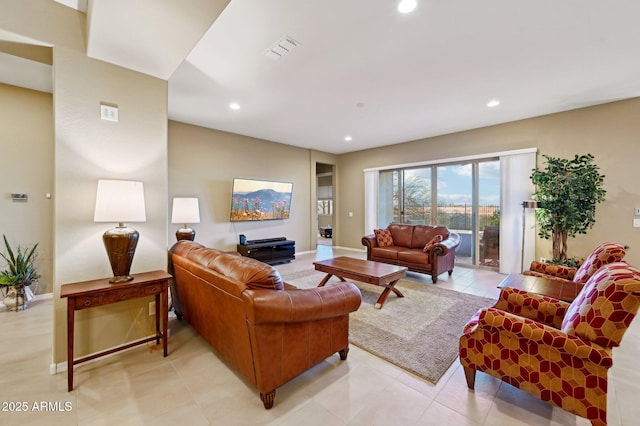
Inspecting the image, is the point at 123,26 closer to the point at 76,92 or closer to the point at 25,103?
the point at 76,92

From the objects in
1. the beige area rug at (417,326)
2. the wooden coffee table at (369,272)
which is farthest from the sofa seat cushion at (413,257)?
the wooden coffee table at (369,272)

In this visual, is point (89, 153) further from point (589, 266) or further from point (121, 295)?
point (589, 266)

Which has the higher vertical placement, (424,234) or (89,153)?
(89,153)

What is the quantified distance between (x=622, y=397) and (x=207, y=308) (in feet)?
10.2

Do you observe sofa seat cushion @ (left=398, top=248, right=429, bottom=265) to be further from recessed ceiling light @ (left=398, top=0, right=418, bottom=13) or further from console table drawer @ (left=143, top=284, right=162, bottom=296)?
console table drawer @ (left=143, top=284, right=162, bottom=296)

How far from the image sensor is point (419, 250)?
488 cm

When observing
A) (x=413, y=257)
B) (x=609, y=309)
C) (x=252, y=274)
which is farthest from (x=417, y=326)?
(x=252, y=274)

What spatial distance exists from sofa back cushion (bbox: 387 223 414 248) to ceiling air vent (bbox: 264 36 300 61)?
13.2ft

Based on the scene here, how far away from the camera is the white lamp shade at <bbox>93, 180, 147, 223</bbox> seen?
6.34 ft

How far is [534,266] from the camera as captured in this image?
3.12m

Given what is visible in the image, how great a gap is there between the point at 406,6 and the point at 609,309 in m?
2.43

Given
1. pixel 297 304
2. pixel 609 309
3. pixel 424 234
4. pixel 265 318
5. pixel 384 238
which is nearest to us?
pixel 609 309

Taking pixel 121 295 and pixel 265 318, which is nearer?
pixel 265 318

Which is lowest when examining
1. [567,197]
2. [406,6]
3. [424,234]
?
[424,234]
